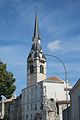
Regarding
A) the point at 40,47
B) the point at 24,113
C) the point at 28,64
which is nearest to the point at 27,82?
the point at 28,64

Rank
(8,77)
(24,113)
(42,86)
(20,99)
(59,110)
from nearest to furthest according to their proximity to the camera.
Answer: (8,77) → (59,110) → (42,86) → (24,113) → (20,99)

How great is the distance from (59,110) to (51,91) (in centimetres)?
844

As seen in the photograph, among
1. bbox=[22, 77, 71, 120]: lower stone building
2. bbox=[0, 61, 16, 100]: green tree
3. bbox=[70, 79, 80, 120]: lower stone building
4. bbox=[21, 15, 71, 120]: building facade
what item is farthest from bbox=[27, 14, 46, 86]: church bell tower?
bbox=[70, 79, 80, 120]: lower stone building

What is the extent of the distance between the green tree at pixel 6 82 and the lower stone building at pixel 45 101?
23387 mm

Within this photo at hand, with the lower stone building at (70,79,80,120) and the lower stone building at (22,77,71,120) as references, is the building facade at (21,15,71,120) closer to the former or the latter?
the lower stone building at (22,77,71,120)

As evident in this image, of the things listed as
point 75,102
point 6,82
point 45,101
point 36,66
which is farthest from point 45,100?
point 75,102

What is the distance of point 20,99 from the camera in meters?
93.5

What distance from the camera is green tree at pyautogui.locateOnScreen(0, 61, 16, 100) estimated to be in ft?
169

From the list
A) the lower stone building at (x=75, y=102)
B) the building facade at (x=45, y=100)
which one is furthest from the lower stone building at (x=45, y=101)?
the lower stone building at (x=75, y=102)

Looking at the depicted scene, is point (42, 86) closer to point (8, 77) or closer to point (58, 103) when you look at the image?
point (58, 103)

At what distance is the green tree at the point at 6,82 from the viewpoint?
51.5 meters

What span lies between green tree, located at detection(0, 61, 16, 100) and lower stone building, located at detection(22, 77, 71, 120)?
23.4m

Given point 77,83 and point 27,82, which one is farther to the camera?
point 27,82

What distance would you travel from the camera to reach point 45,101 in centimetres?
7744
